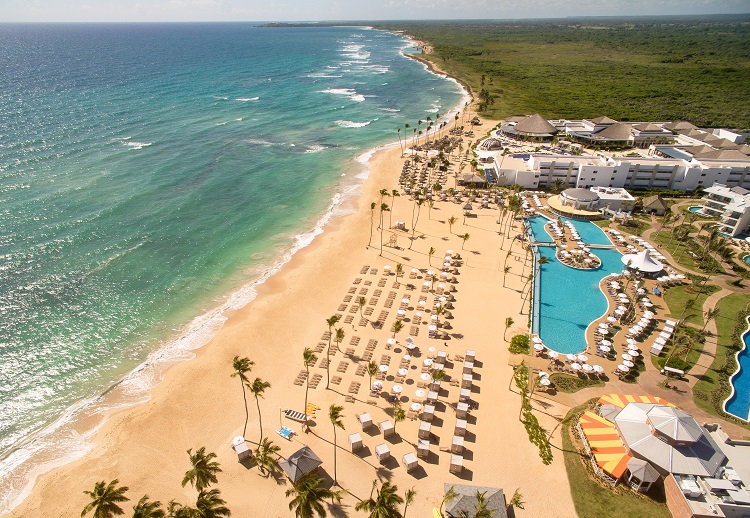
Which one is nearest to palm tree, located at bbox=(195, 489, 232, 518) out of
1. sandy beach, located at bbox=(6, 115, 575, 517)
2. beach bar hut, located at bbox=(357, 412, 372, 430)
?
sandy beach, located at bbox=(6, 115, 575, 517)

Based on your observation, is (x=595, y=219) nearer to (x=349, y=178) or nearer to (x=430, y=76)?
(x=349, y=178)

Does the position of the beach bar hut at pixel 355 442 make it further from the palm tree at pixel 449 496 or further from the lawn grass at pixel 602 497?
the lawn grass at pixel 602 497

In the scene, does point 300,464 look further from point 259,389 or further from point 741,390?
point 741,390

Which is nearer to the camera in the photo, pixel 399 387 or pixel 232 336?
pixel 399 387

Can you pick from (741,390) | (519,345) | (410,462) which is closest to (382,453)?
(410,462)

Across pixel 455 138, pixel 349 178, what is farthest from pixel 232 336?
pixel 455 138

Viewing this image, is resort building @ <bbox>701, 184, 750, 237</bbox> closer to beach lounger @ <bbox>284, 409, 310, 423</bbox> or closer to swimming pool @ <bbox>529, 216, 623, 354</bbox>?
swimming pool @ <bbox>529, 216, 623, 354</bbox>

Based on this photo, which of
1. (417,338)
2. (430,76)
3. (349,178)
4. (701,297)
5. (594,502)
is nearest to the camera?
(594,502)
